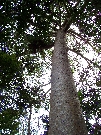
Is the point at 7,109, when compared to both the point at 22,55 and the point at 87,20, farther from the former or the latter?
the point at 87,20

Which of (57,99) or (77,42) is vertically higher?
(77,42)

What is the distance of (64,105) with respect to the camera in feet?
10.9

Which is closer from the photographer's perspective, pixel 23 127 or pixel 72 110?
pixel 72 110

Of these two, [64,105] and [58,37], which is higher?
[58,37]

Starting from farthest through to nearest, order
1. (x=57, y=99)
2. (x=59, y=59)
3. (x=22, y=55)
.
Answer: (x=22, y=55) < (x=59, y=59) < (x=57, y=99)

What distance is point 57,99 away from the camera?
3.56 meters

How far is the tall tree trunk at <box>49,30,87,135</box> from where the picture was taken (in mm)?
2850

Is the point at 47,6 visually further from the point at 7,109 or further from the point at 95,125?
the point at 95,125

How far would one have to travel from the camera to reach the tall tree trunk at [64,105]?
285 cm

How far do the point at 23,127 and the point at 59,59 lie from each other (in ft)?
23.9

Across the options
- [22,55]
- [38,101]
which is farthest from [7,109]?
[22,55]

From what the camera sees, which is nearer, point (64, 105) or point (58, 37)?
point (64, 105)

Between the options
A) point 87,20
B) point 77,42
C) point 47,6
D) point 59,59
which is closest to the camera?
point 59,59

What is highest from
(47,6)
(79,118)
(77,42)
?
(77,42)
